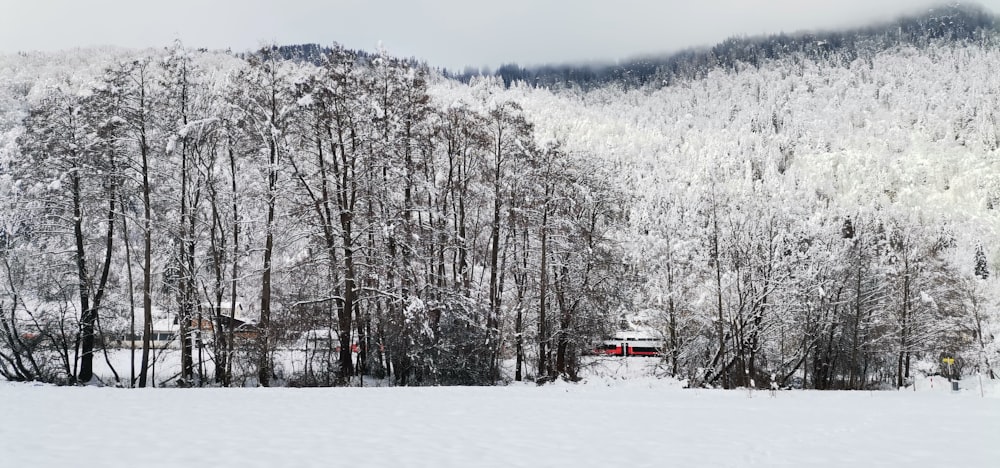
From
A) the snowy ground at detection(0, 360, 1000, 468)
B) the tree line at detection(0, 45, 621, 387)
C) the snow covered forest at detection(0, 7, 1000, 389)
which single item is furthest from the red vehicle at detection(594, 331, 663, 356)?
the snowy ground at detection(0, 360, 1000, 468)

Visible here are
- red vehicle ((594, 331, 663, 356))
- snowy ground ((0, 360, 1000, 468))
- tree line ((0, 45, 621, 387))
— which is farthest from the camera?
red vehicle ((594, 331, 663, 356))

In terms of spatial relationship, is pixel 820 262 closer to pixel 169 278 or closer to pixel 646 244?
pixel 646 244

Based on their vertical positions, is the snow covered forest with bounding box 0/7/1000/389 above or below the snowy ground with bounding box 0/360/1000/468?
above

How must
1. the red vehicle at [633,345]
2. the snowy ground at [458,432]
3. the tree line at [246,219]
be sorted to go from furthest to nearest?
1. the red vehicle at [633,345]
2. the tree line at [246,219]
3. the snowy ground at [458,432]

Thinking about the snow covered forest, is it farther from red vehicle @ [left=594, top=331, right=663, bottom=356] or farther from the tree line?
red vehicle @ [left=594, top=331, right=663, bottom=356]

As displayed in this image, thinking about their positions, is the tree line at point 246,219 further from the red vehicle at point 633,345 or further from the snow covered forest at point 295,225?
the red vehicle at point 633,345

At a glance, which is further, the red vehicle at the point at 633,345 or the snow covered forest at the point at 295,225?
the red vehicle at the point at 633,345

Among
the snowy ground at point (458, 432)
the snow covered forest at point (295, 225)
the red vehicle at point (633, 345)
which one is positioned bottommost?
the red vehicle at point (633, 345)

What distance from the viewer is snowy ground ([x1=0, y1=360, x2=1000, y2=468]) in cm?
727

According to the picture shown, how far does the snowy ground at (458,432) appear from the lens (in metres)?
7.27

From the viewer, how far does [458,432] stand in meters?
9.41

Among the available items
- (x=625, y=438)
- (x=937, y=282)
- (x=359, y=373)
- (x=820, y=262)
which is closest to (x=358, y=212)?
(x=359, y=373)

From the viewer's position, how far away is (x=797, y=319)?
33.0 meters

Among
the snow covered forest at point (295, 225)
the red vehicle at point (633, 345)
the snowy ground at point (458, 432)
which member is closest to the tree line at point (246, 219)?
the snow covered forest at point (295, 225)
